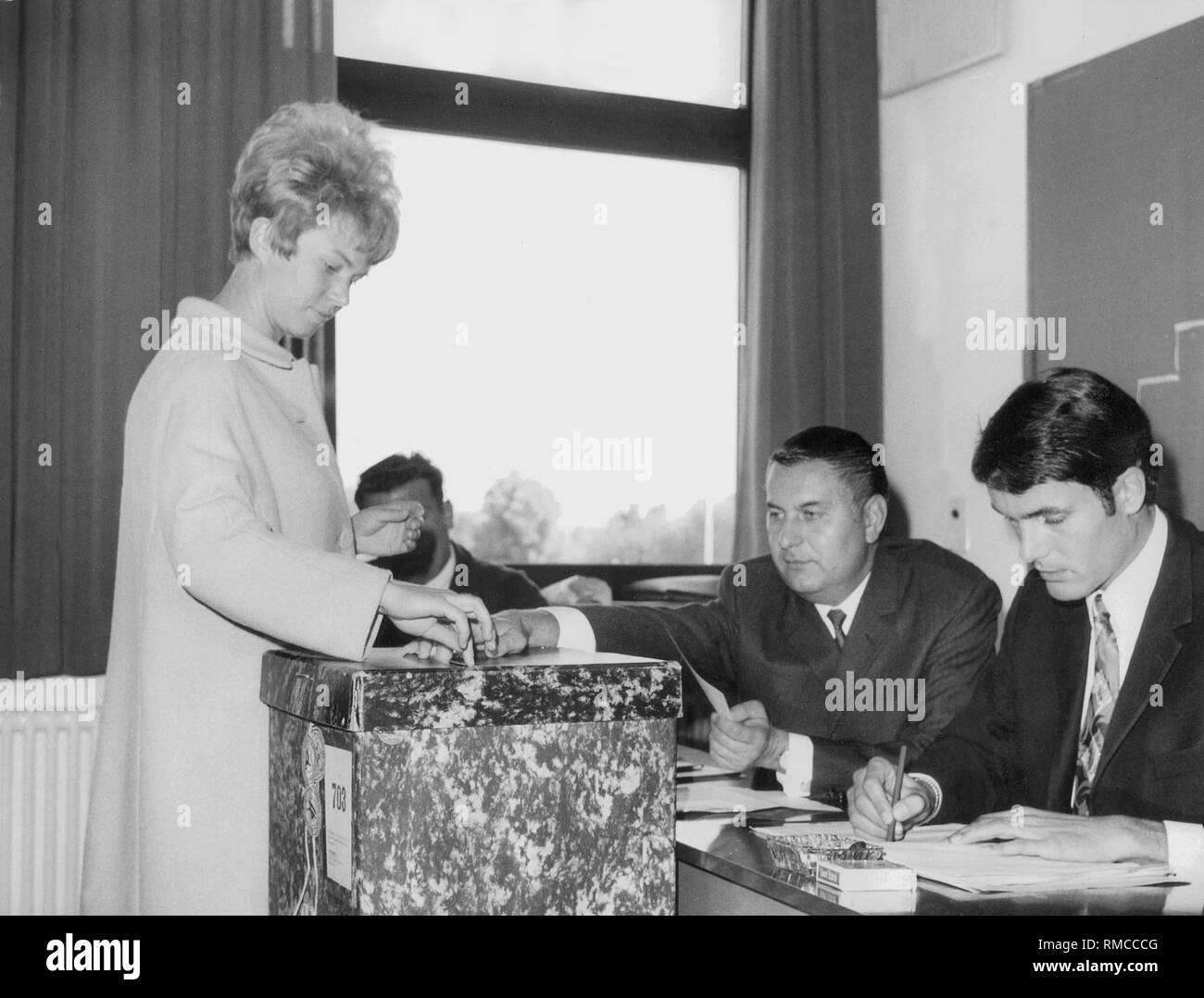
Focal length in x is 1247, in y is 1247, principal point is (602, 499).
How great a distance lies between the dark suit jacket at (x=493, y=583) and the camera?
11.6 feet

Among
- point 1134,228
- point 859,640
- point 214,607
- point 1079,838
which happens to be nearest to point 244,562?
point 214,607

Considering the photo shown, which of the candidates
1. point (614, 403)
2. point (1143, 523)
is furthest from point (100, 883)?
point (614, 403)

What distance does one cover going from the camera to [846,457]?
258cm

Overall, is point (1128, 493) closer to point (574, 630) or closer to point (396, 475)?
point (574, 630)

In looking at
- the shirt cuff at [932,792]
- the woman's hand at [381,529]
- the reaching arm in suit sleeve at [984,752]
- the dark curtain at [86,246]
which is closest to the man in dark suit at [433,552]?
the dark curtain at [86,246]

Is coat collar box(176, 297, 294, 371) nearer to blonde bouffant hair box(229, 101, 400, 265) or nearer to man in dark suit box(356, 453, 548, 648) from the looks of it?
blonde bouffant hair box(229, 101, 400, 265)

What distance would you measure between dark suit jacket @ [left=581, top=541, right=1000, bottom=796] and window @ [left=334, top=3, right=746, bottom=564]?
128cm

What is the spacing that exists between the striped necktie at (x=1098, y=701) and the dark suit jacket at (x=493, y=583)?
75.4 inches

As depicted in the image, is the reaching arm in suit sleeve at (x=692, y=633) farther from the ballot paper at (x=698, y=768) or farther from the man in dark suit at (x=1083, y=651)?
the man in dark suit at (x=1083, y=651)

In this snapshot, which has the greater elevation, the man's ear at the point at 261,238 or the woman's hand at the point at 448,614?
the man's ear at the point at 261,238
